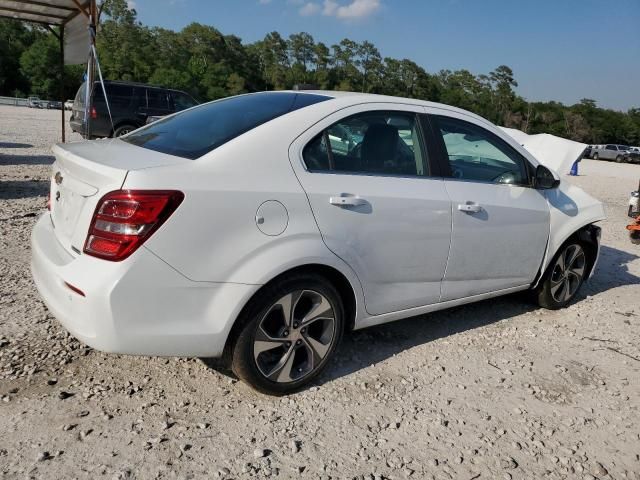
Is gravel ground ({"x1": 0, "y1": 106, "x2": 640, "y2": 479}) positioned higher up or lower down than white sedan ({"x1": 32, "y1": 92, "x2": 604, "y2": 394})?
lower down

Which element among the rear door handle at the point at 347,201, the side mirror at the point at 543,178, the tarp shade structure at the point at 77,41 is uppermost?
the tarp shade structure at the point at 77,41

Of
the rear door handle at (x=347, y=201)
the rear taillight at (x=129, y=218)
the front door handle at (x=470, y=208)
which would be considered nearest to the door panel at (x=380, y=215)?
the rear door handle at (x=347, y=201)

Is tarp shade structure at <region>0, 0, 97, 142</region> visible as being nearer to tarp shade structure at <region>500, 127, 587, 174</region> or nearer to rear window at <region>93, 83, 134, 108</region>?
rear window at <region>93, 83, 134, 108</region>

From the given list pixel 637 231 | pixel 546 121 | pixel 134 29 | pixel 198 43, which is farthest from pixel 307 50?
pixel 637 231

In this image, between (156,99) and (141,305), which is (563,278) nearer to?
(141,305)

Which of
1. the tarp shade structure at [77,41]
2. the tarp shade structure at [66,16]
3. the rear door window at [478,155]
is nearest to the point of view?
the rear door window at [478,155]

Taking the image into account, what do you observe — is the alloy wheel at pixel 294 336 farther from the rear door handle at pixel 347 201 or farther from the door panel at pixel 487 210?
the door panel at pixel 487 210

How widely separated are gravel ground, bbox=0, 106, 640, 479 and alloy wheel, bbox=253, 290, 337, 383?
0.57 feet

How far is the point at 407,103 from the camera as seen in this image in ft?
11.4

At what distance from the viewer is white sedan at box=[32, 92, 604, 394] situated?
234cm

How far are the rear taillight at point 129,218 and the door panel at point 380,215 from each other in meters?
0.76

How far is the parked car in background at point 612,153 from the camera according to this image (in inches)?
1665

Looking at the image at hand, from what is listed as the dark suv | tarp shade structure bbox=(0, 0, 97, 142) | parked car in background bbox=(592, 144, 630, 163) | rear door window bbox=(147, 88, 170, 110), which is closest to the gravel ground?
tarp shade structure bbox=(0, 0, 97, 142)

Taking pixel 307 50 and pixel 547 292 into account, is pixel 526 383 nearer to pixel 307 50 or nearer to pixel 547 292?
pixel 547 292
